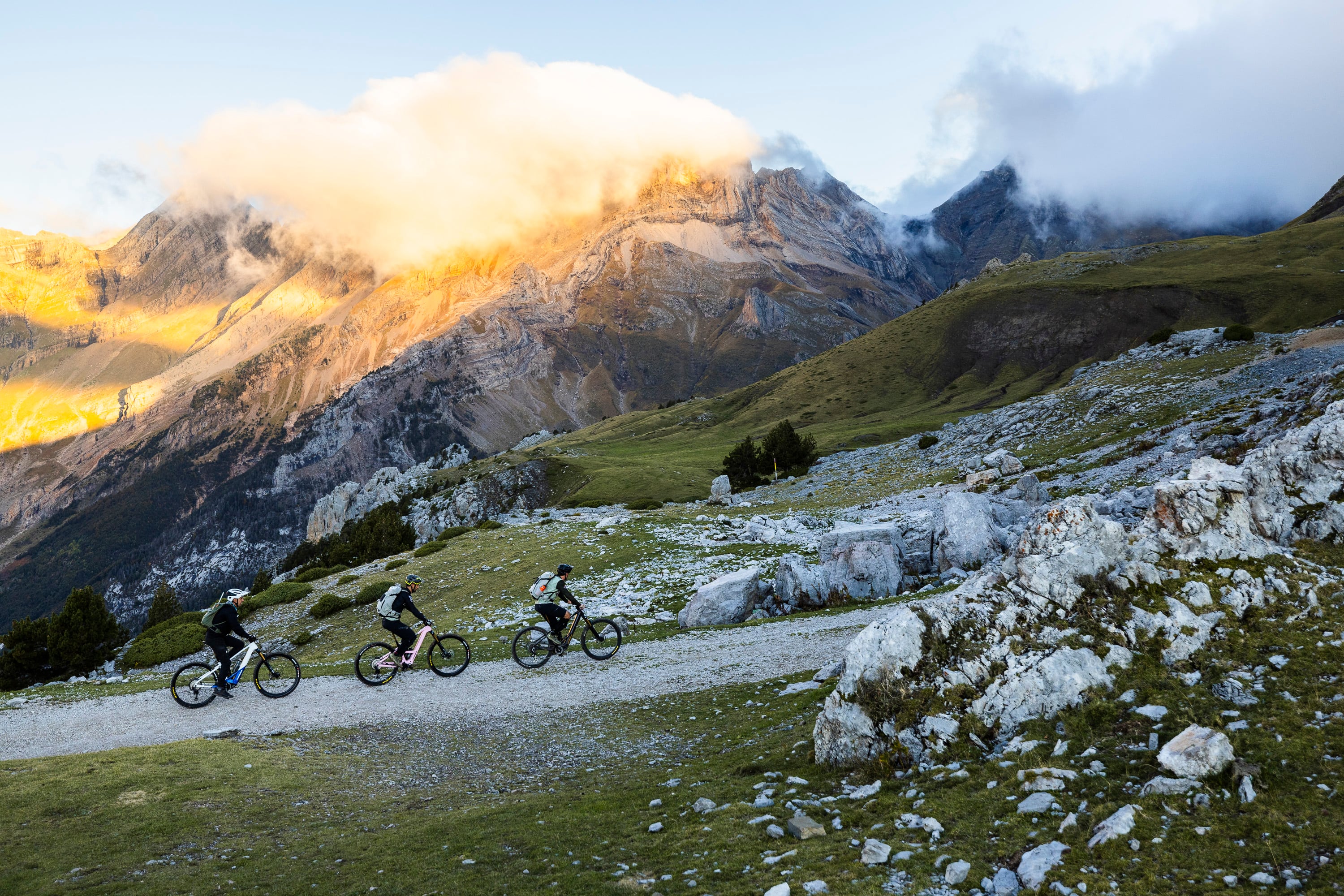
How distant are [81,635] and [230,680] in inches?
Answer: 1240

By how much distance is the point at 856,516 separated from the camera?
49469 millimetres

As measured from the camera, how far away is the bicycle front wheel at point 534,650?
83.3 ft

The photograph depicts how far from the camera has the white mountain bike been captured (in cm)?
2203

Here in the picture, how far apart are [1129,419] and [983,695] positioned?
53.7 meters

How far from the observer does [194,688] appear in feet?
72.1

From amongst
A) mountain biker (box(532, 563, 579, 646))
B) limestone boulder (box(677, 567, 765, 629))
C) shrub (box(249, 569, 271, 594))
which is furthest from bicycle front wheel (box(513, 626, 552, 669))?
shrub (box(249, 569, 271, 594))

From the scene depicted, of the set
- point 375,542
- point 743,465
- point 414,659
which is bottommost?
point 414,659

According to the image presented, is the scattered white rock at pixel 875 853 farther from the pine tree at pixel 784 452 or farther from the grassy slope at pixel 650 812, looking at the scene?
the pine tree at pixel 784 452

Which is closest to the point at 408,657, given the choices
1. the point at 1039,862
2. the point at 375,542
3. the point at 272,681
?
the point at 272,681

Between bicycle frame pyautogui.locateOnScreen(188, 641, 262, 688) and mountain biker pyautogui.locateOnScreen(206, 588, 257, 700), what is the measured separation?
0.11 meters

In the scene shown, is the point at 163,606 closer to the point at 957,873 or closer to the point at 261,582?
the point at 261,582

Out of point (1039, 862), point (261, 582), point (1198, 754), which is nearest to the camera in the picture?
point (1039, 862)

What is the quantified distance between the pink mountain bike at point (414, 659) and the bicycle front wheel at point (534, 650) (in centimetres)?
180

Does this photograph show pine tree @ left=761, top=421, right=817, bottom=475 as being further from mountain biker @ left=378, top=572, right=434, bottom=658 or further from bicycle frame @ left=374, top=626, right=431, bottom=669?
mountain biker @ left=378, top=572, right=434, bottom=658
